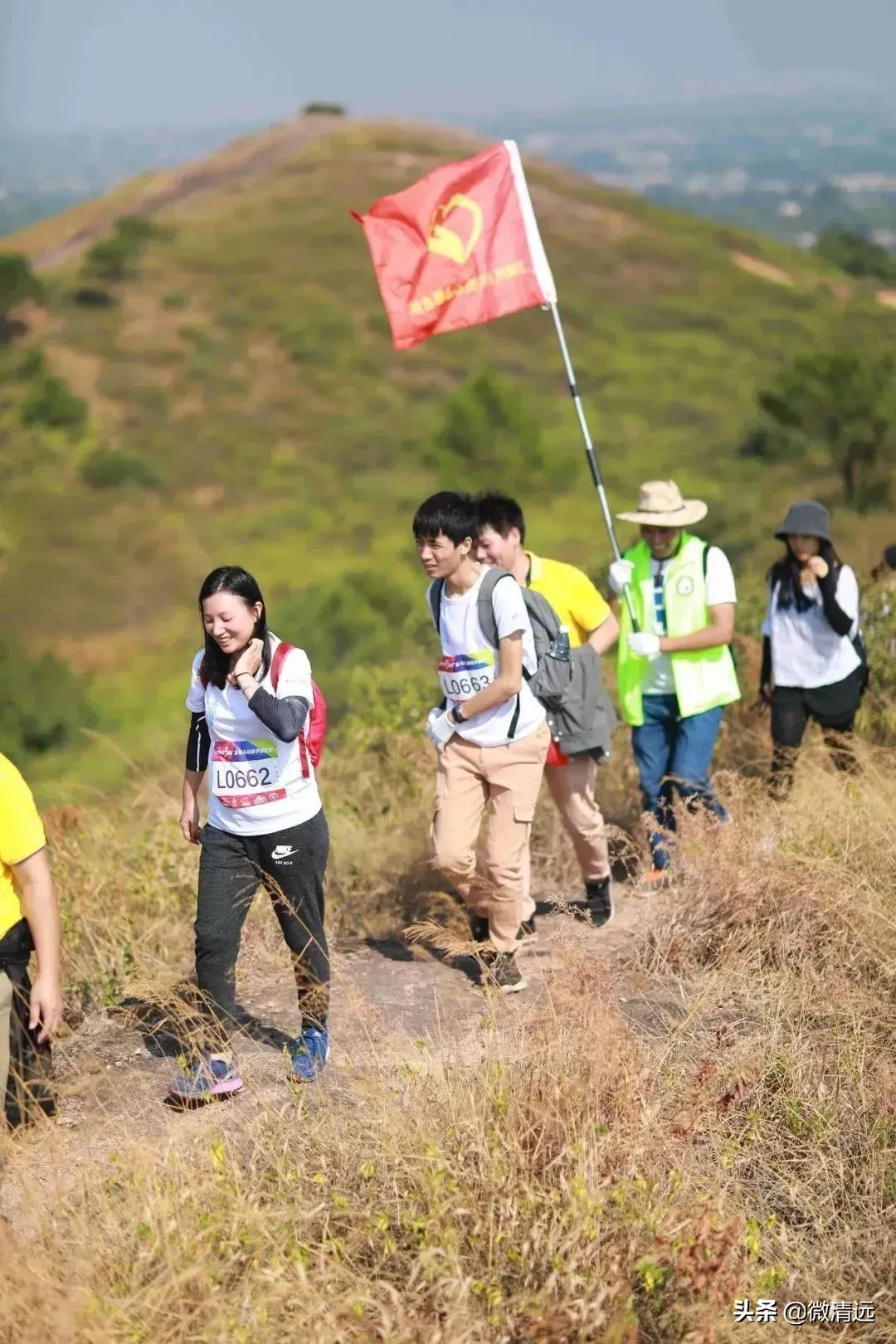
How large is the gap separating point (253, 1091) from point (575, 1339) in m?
1.45

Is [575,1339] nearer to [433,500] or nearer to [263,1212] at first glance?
[263,1212]

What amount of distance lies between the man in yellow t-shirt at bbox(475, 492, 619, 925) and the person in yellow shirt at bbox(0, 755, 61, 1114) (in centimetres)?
198

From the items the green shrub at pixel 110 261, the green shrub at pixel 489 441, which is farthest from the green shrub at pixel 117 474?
the green shrub at pixel 110 261

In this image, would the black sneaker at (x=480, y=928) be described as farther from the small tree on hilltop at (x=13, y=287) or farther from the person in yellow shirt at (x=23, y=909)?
the small tree on hilltop at (x=13, y=287)

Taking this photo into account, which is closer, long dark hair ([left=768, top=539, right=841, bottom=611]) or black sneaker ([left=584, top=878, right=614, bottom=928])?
black sneaker ([left=584, top=878, right=614, bottom=928])

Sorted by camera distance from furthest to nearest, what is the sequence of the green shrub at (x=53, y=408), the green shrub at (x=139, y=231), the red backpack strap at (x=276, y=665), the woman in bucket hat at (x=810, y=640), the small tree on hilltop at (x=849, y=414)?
the green shrub at (x=139, y=231)
the green shrub at (x=53, y=408)
the small tree on hilltop at (x=849, y=414)
the woman in bucket hat at (x=810, y=640)
the red backpack strap at (x=276, y=665)

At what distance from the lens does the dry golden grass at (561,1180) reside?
2715mm

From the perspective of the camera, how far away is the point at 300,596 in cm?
2895

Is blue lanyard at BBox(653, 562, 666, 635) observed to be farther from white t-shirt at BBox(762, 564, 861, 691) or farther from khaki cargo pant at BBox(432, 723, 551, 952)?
khaki cargo pant at BBox(432, 723, 551, 952)

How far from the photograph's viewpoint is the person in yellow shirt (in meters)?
3.17

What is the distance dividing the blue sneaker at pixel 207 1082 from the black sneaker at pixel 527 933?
136 cm

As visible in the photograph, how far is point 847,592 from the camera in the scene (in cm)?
551

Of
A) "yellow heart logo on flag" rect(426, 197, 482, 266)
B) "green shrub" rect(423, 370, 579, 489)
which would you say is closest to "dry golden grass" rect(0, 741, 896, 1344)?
"yellow heart logo on flag" rect(426, 197, 482, 266)

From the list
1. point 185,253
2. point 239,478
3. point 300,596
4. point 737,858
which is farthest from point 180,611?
point 185,253
